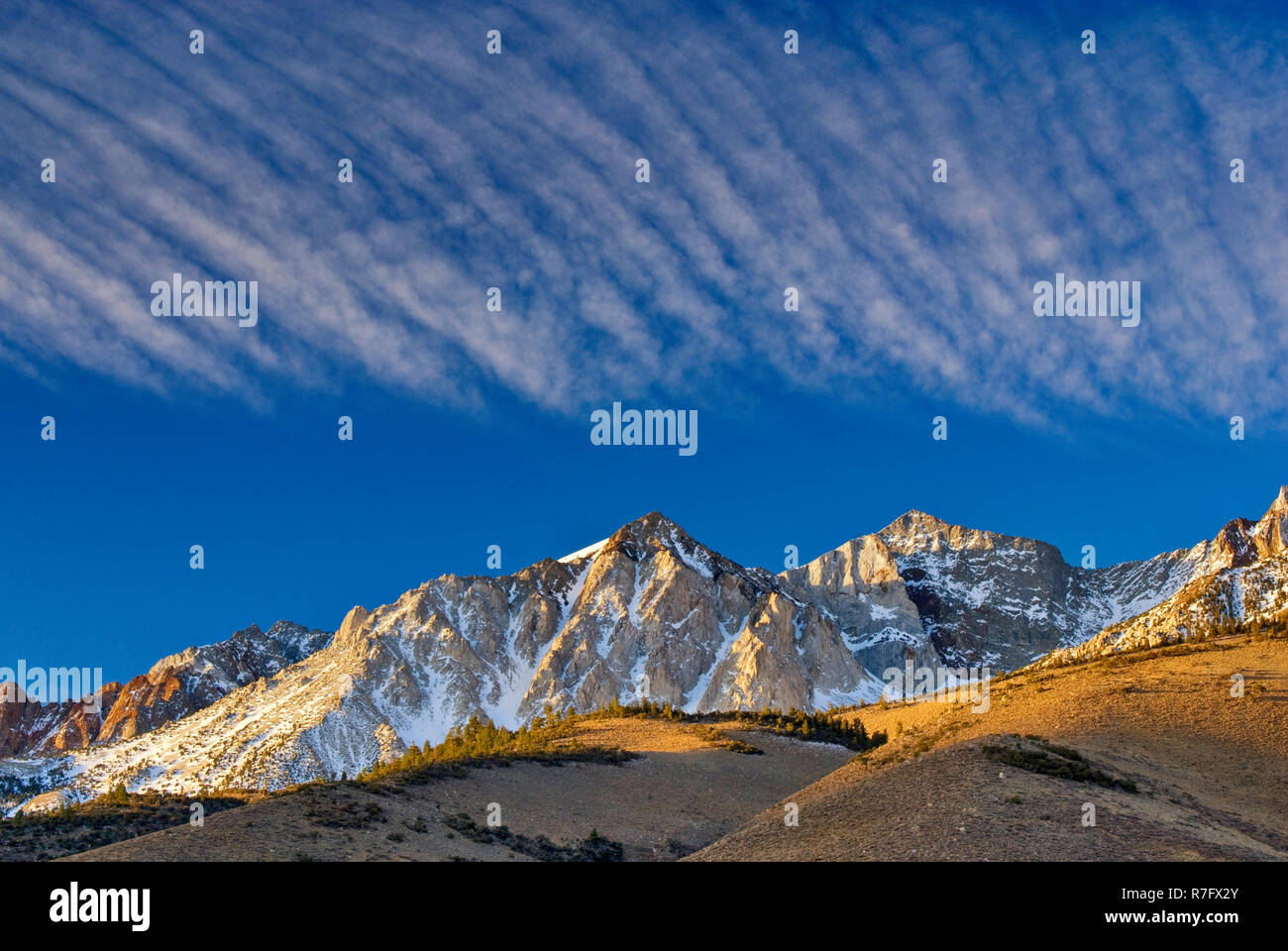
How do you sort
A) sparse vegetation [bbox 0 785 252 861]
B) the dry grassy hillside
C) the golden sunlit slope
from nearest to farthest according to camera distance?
the golden sunlit slope → the dry grassy hillside → sparse vegetation [bbox 0 785 252 861]

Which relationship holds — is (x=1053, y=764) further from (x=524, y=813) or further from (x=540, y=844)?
(x=524, y=813)

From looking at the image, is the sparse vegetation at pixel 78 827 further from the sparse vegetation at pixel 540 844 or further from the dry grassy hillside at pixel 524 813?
the sparse vegetation at pixel 540 844

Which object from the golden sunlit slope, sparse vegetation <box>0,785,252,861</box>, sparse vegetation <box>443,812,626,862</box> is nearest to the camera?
the golden sunlit slope

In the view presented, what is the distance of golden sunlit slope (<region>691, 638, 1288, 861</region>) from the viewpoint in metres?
22.3

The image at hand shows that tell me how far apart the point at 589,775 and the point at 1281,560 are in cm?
9165

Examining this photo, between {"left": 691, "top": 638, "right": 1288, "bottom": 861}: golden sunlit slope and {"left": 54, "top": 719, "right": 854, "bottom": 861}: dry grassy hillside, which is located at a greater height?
{"left": 691, "top": 638, "right": 1288, "bottom": 861}: golden sunlit slope

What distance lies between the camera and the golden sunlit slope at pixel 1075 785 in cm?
2227

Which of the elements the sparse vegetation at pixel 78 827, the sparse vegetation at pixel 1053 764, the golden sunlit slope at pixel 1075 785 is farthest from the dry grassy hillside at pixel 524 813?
the sparse vegetation at pixel 1053 764

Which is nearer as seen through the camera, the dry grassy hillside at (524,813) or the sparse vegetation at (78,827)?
the dry grassy hillside at (524,813)

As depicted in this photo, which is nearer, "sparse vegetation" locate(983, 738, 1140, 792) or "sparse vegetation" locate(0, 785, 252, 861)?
"sparse vegetation" locate(983, 738, 1140, 792)

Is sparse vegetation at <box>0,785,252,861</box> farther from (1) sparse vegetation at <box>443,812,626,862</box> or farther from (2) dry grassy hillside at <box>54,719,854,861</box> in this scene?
(1) sparse vegetation at <box>443,812,626,862</box>

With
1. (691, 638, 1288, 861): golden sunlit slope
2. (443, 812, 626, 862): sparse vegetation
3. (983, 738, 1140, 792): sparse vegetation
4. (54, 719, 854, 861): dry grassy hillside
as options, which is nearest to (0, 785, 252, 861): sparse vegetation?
(54, 719, 854, 861): dry grassy hillside

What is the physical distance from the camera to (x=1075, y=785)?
90.2 ft
